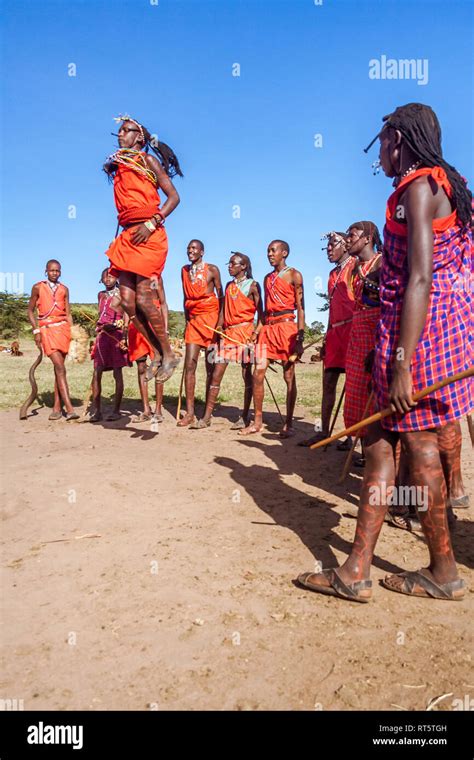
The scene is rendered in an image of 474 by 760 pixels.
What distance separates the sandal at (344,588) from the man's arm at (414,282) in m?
0.90

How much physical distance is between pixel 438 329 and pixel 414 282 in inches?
10.7

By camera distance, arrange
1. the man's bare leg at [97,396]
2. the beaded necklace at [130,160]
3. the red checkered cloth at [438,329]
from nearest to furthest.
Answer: the red checkered cloth at [438,329] < the beaded necklace at [130,160] < the man's bare leg at [97,396]

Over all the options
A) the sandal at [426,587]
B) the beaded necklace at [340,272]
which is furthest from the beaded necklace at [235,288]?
the sandal at [426,587]

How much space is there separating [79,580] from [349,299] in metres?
4.06

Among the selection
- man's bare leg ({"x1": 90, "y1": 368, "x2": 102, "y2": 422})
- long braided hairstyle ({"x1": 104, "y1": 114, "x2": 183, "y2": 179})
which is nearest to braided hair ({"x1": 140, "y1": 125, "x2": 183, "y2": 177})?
long braided hairstyle ({"x1": 104, "y1": 114, "x2": 183, "y2": 179})

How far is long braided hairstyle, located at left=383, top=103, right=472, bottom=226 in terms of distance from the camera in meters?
2.57

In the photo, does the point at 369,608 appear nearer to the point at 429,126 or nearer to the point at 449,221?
the point at 449,221

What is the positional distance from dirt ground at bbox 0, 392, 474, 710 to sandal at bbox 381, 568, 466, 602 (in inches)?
1.8

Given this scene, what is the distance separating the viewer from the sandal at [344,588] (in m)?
2.70

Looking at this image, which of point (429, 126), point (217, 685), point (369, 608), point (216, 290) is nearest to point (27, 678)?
point (217, 685)

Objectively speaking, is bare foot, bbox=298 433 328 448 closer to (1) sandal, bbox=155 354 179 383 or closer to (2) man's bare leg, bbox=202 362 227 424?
Result: (2) man's bare leg, bbox=202 362 227 424

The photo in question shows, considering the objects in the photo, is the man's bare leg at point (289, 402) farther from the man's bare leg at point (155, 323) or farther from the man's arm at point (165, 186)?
the man's arm at point (165, 186)

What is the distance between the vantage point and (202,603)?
2730mm

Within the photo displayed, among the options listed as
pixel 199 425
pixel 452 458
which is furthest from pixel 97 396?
pixel 452 458
